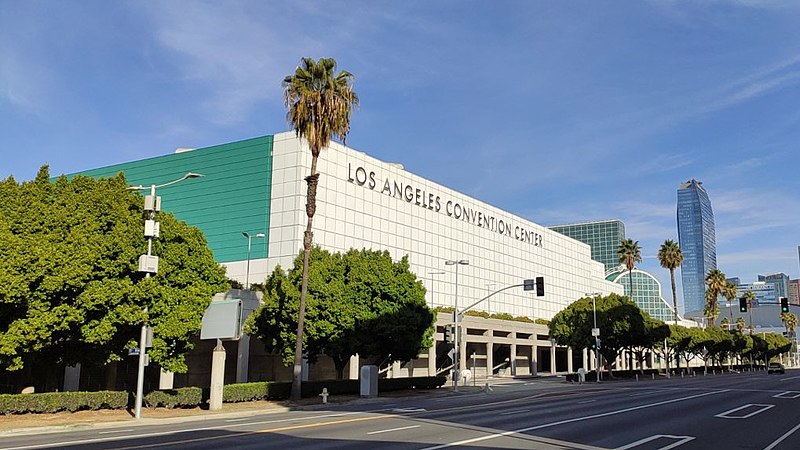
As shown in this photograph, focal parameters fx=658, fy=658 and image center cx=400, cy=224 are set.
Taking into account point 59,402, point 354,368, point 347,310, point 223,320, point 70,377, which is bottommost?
point 70,377

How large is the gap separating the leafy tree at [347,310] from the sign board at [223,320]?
8.05m

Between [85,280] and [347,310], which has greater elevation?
[85,280]

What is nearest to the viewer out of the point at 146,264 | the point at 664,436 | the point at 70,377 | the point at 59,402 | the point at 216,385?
the point at 664,436

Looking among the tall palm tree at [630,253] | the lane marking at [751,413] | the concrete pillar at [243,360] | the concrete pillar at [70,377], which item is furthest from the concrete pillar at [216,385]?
the tall palm tree at [630,253]

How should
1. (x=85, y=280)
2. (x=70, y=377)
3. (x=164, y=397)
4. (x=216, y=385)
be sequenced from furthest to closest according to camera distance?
(x=70, y=377) < (x=216, y=385) < (x=164, y=397) < (x=85, y=280)

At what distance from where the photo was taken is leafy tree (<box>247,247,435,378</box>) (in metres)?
42.4

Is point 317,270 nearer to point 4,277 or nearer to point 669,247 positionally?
point 4,277

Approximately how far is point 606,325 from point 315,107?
162ft

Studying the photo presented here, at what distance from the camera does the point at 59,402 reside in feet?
91.8

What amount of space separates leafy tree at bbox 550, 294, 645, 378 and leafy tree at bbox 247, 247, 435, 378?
35.4 meters

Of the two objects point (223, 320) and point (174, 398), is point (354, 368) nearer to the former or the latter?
point (223, 320)

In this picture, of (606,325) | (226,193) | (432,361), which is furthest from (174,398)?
(606,325)

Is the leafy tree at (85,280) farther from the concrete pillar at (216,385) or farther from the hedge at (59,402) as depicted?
the concrete pillar at (216,385)

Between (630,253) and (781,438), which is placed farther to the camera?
(630,253)
